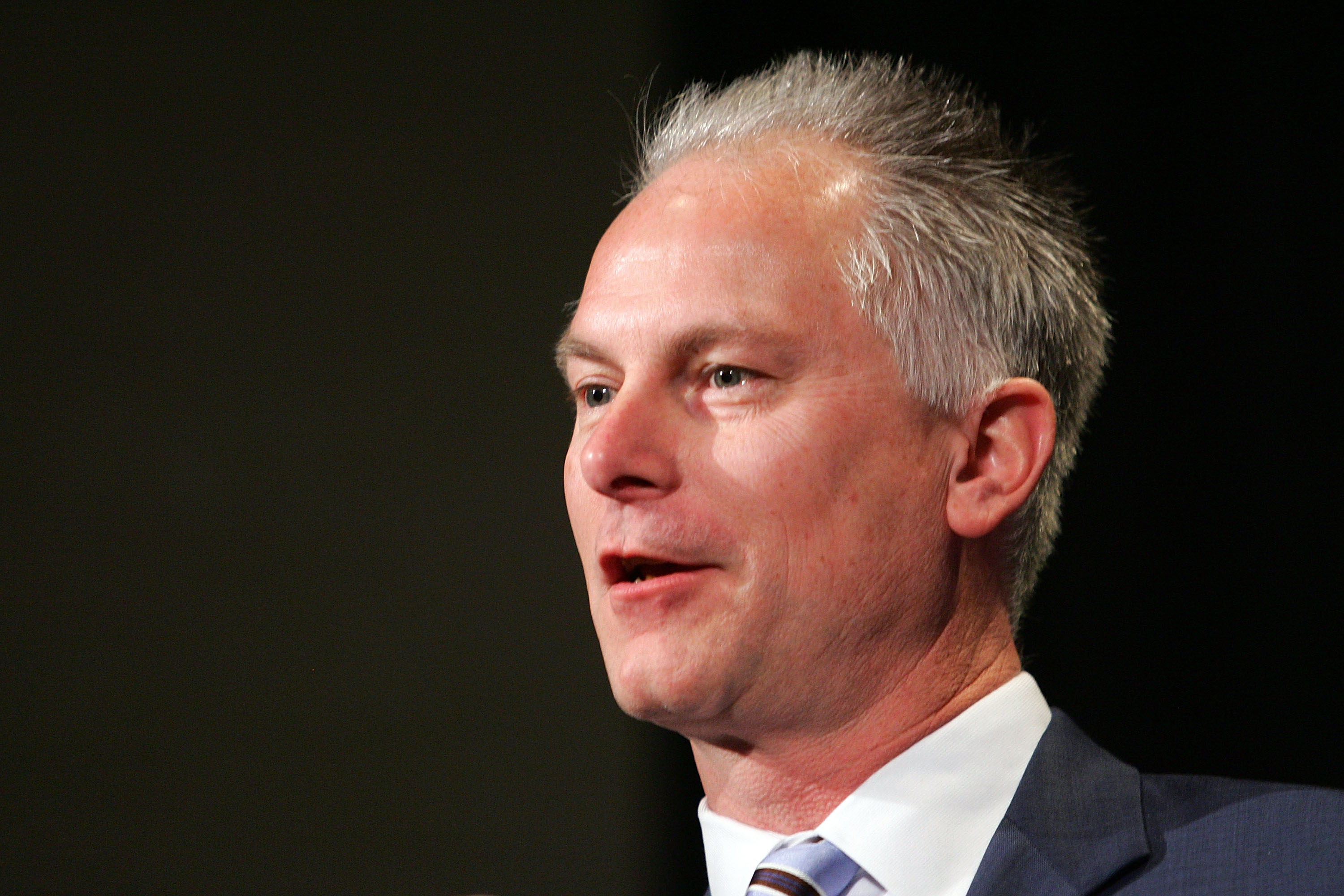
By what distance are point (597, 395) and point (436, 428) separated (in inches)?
31.2

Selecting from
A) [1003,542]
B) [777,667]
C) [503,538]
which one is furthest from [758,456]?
[503,538]

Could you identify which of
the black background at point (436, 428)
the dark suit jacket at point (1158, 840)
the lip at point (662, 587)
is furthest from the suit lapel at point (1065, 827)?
the black background at point (436, 428)

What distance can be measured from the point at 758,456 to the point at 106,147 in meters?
1.30

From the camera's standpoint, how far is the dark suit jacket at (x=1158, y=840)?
1317 millimetres

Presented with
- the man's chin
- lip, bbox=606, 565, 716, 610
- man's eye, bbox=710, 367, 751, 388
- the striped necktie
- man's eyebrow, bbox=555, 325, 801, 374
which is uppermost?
man's eyebrow, bbox=555, 325, 801, 374

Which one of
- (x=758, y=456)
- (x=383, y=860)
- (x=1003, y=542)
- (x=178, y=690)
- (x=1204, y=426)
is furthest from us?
(x=1204, y=426)

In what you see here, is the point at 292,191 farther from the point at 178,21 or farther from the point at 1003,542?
the point at 1003,542

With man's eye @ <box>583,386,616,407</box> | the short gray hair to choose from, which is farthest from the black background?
man's eye @ <box>583,386,616,407</box>

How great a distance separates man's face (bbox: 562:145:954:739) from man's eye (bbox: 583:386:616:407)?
0.21 feet

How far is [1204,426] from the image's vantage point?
7.60 ft

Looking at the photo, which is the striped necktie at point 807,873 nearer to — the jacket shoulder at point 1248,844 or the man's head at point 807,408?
the man's head at point 807,408

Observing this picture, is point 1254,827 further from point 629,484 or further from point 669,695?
point 629,484

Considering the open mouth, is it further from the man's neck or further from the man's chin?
the man's neck

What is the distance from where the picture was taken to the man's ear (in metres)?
1.49
